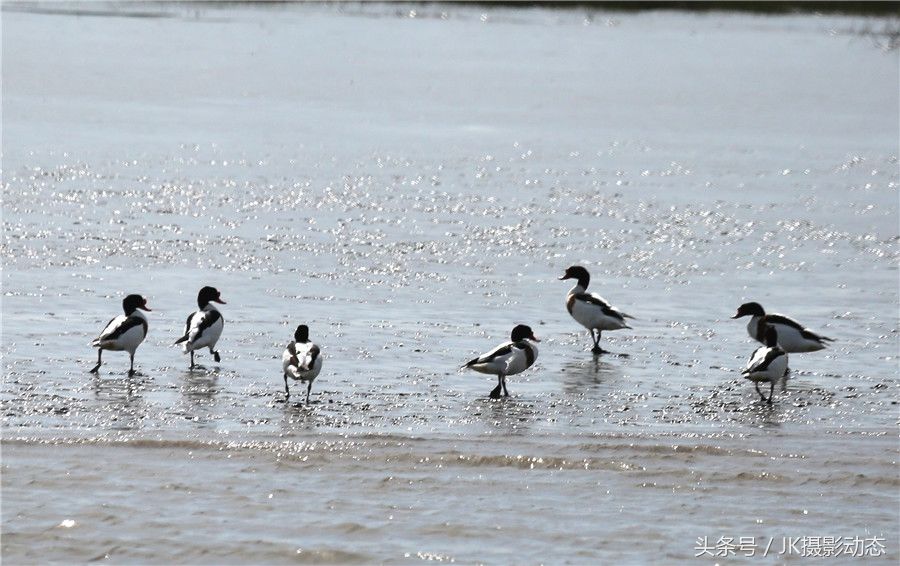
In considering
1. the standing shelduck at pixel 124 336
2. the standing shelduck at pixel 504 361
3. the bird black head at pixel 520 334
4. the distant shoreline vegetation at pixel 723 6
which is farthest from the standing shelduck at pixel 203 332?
the distant shoreline vegetation at pixel 723 6

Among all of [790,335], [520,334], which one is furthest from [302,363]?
[790,335]

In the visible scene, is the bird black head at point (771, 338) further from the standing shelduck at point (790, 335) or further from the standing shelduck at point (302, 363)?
the standing shelduck at point (302, 363)

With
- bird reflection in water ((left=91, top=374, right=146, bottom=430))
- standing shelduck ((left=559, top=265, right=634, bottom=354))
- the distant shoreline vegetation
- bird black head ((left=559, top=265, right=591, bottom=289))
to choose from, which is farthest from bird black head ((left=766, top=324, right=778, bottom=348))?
the distant shoreline vegetation

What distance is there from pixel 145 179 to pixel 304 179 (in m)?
2.10

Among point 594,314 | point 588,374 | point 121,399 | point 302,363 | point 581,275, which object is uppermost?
point 581,275

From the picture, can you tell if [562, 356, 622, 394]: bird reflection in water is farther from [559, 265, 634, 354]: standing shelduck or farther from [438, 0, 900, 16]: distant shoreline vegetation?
[438, 0, 900, 16]: distant shoreline vegetation

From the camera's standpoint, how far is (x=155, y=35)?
4288 cm

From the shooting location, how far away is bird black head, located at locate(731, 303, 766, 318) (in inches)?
528

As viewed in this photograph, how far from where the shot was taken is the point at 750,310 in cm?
1348

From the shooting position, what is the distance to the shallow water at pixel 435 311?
876 cm

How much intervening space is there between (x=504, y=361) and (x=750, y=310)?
9.61 ft

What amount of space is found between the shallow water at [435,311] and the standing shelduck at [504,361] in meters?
0.20

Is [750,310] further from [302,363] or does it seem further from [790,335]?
[302,363]

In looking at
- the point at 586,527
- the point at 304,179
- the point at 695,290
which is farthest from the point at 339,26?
the point at 586,527
